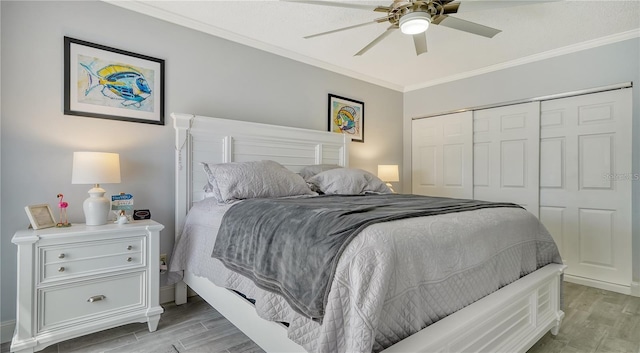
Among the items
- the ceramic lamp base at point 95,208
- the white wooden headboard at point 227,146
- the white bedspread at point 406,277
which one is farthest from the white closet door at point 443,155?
the ceramic lamp base at point 95,208

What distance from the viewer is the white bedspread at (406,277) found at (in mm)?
994

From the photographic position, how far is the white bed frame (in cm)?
123

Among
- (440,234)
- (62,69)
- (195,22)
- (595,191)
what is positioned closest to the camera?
(440,234)

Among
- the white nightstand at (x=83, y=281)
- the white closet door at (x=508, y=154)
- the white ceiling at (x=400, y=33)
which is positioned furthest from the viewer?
the white closet door at (x=508, y=154)

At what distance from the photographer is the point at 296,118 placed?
3.35 metres

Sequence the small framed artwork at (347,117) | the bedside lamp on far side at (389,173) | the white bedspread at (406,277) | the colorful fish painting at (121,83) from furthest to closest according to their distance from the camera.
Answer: the bedside lamp on far side at (389,173) < the small framed artwork at (347,117) < the colorful fish painting at (121,83) < the white bedspread at (406,277)

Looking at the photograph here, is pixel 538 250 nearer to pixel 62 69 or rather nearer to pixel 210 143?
pixel 210 143

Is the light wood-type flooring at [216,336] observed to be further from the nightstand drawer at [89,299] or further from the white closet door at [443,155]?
the white closet door at [443,155]

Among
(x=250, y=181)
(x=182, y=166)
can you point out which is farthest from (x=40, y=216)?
(x=250, y=181)

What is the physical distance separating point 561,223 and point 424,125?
1.98m

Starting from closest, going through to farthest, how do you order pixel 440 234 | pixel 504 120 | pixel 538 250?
pixel 440 234
pixel 538 250
pixel 504 120

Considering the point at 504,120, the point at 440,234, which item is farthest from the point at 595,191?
the point at 440,234

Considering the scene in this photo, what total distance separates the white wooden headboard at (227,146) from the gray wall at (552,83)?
5.94ft

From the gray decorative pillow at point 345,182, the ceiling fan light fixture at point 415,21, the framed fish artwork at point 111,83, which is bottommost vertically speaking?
the gray decorative pillow at point 345,182
